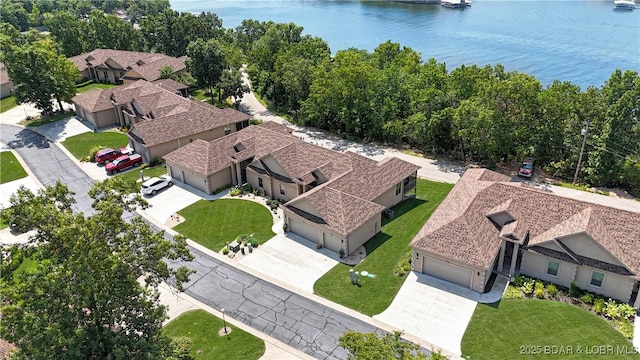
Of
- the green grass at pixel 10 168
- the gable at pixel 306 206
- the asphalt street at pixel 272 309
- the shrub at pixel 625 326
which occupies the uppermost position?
the gable at pixel 306 206

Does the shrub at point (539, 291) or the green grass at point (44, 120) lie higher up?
the green grass at point (44, 120)

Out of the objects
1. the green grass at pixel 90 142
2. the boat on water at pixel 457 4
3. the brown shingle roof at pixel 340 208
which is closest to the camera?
the brown shingle roof at pixel 340 208

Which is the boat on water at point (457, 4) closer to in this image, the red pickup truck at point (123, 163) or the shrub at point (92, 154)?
the red pickup truck at point (123, 163)

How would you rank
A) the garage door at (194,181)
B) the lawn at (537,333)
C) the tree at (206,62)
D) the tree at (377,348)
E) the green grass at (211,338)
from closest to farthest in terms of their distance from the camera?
the tree at (377,348) → the lawn at (537,333) → the green grass at (211,338) → the garage door at (194,181) → the tree at (206,62)

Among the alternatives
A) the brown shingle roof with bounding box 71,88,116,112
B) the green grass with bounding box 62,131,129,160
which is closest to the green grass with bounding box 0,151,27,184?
the green grass with bounding box 62,131,129,160

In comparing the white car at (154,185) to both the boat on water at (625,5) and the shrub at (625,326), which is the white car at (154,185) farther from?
the boat on water at (625,5)

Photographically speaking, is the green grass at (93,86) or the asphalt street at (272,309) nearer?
the asphalt street at (272,309)

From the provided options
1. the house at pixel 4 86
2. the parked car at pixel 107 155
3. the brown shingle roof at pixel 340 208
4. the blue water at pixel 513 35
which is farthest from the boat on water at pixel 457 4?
the brown shingle roof at pixel 340 208

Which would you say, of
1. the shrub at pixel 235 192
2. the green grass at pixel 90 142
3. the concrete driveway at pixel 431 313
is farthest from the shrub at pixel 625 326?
the green grass at pixel 90 142
